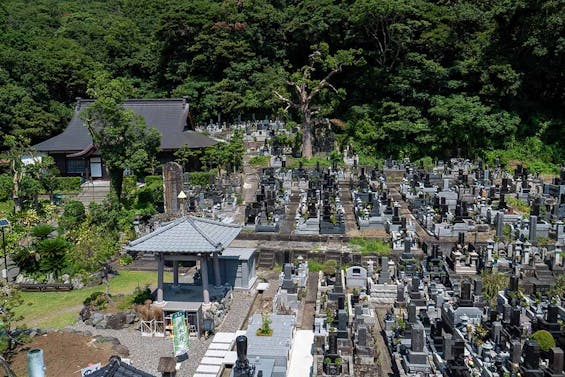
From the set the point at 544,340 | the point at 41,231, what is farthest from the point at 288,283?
the point at 41,231

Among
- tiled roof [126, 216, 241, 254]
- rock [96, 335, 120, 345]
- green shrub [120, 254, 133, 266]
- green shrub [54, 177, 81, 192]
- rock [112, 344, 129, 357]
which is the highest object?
green shrub [54, 177, 81, 192]

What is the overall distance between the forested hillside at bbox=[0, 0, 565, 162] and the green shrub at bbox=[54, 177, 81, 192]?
6807mm

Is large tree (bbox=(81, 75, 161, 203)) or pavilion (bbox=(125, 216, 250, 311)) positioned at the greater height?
large tree (bbox=(81, 75, 161, 203))

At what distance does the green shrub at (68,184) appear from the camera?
31.3 metres

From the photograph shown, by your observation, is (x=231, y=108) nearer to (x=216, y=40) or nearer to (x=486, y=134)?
(x=216, y=40)

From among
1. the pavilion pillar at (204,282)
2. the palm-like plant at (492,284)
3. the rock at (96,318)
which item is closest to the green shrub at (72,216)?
the rock at (96,318)

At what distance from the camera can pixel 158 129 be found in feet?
115

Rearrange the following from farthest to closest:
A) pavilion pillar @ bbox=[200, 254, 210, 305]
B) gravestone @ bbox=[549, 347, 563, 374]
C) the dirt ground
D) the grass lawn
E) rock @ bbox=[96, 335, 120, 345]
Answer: the grass lawn, pavilion pillar @ bbox=[200, 254, 210, 305], rock @ bbox=[96, 335, 120, 345], the dirt ground, gravestone @ bbox=[549, 347, 563, 374]

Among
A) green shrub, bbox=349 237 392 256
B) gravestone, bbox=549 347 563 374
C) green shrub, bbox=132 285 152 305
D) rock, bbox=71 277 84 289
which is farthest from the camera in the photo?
green shrub, bbox=349 237 392 256

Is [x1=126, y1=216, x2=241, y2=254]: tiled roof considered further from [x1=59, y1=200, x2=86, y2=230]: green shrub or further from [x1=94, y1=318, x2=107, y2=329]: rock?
[x1=59, y1=200, x2=86, y2=230]: green shrub

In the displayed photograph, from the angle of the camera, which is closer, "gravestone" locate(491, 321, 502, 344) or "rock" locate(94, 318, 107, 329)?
"gravestone" locate(491, 321, 502, 344)

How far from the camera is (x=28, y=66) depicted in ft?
128

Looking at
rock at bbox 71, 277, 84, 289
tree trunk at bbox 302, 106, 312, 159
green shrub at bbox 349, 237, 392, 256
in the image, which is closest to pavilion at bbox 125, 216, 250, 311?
rock at bbox 71, 277, 84, 289

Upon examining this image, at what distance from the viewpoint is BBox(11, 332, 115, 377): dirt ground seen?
12688 millimetres
